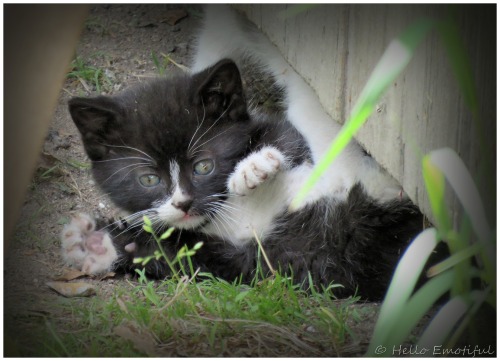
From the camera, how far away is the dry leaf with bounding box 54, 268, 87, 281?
2.38 m

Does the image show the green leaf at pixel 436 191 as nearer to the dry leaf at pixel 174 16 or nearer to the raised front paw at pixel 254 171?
the raised front paw at pixel 254 171

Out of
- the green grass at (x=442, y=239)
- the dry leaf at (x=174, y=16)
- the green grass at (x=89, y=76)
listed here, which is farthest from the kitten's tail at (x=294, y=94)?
the green grass at (x=442, y=239)

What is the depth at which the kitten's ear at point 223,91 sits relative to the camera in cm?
239

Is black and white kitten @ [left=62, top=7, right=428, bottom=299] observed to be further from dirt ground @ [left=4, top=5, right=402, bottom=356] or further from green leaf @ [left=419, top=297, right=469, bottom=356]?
green leaf @ [left=419, top=297, right=469, bottom=356]

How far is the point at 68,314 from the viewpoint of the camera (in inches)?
82.0

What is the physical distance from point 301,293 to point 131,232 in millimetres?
742

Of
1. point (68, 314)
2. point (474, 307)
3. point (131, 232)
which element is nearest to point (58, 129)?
point (131, 232)

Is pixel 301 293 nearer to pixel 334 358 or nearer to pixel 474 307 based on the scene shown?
pixel 334 358

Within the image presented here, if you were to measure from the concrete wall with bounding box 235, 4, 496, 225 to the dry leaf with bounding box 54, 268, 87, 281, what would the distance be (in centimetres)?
107

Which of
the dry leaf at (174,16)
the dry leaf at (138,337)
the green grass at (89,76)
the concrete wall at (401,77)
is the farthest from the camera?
the dry leaf at (174,16)

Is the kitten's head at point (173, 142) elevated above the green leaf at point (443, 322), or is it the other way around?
the kitten's head at point (173, 142)

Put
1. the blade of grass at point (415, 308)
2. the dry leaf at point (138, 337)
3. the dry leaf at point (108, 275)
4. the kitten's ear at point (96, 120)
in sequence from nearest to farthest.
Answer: the blade of grass at point (415, 308) → the dry leaf at point (138, 337) → the kitten's ear at point (96, 120) → the dry leaf at point (108, 275)

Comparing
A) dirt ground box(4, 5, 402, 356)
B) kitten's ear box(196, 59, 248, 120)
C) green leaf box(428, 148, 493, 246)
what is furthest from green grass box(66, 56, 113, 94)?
green leaf box(428, 148, 493, 246)

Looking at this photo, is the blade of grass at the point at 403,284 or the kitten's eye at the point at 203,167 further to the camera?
the kitten's eye at the point at 203,167
